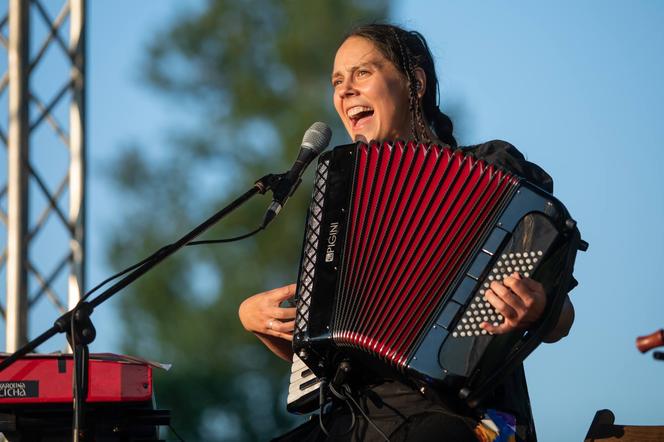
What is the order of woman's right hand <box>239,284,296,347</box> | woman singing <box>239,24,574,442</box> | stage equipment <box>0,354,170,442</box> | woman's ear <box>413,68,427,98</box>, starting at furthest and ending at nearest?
1. woman's ear <box>413,68,427,98</box>
2. stage equipment <box>0,354,170,442</box>
3. woman's right hand <box>239,284,296,347</box>
4. woman singing <box>239,24,574,442</box>

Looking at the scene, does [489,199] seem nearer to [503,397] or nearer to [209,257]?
[503,397]

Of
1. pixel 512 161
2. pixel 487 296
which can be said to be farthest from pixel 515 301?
pixel 512 161

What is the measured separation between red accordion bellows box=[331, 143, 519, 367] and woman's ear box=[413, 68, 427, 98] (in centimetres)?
43

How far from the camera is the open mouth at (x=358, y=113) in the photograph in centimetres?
278

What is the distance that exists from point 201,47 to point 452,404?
724 cm

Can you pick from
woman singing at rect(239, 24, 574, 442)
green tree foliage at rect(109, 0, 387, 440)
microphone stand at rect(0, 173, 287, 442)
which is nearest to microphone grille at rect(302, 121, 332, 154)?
woman singing at rect(239, 24, 574, 442)

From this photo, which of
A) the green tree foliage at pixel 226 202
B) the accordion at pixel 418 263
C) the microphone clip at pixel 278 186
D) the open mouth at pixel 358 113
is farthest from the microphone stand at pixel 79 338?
the green tree foliage at pixel 226 202

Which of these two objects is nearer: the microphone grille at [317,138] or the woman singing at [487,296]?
the woman singing at [487,296]

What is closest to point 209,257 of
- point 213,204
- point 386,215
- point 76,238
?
point 213,204

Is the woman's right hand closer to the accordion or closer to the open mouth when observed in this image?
the accordion

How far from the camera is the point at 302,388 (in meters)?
2.46

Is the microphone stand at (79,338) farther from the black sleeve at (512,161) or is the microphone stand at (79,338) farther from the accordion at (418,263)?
the black sleeve at (512,161)

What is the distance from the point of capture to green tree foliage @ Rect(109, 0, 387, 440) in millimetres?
8117

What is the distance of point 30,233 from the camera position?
4.62 metres
